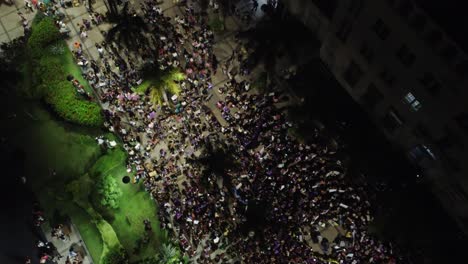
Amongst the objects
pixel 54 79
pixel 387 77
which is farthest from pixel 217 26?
pixel 387 77

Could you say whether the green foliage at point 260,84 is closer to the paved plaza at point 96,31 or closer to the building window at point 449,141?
the paved plaza at point 96,31

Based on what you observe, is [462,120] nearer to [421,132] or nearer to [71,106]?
[421,132]

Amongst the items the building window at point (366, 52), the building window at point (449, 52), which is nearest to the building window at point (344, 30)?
the building window at point (366, 52)

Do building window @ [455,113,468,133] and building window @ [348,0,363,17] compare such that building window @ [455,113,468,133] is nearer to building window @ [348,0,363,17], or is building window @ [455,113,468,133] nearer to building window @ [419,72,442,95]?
building window @ [419,72,442,95]

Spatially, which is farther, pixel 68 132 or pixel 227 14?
pixel 227 14

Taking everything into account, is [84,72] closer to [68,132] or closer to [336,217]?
[68,132]

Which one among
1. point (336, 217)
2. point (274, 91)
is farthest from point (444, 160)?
point (274, 91)
